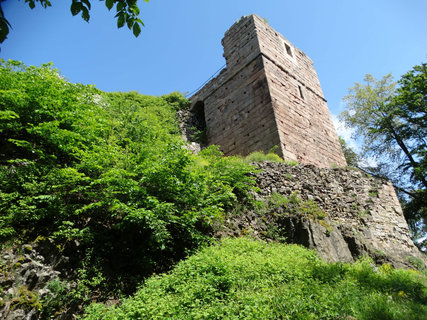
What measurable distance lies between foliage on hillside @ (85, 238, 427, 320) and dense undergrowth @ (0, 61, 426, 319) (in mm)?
17

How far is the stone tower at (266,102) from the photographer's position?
10.9 metres

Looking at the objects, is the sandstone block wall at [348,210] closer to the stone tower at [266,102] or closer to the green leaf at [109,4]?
the stone tower at [266,102]

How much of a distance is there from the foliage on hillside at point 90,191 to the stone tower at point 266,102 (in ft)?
17.0

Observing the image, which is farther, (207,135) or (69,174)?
(207,135)

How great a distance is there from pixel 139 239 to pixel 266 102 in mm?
7970

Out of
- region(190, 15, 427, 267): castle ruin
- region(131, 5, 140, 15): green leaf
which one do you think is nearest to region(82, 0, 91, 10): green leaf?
region(131, 5, 140, 15): green leaf

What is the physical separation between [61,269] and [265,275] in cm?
301

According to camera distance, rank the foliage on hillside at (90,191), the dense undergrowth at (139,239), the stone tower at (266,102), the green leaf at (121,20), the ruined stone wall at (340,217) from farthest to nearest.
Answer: the stone tower at (266,102), the ruined stone wall at (340,217), the foliage on hillside at (90,191), the dense undergrowth at (139,239), the green leaf at (121,20)

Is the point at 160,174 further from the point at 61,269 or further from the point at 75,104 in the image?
the point at 75,104

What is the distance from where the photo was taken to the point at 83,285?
397cm

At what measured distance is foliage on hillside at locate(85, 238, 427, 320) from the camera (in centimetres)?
321

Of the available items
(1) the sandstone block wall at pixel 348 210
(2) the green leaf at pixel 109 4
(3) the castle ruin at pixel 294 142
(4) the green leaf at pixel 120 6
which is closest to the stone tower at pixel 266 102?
(3) the castle ruin at pixel 294 142

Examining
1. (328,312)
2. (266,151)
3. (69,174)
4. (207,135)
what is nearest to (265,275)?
(328,312)

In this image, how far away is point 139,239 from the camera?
196 inches
